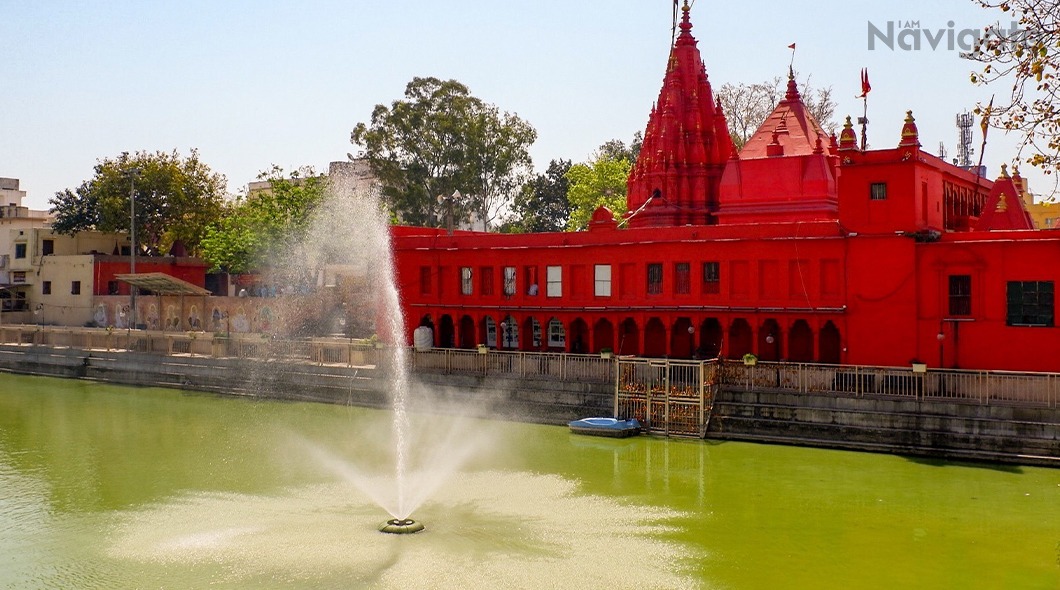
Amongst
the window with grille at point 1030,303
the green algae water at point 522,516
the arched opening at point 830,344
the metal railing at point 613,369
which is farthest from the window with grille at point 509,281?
the window with grille at point 1030,303

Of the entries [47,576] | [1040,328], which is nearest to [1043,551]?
[1040,328]

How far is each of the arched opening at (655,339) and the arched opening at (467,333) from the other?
8.65 meters

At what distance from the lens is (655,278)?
36031 mm

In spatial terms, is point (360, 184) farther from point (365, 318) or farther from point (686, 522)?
point (686, 522)

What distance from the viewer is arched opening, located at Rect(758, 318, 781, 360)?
34062mm

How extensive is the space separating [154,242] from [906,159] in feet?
179

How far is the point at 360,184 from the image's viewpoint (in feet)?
251

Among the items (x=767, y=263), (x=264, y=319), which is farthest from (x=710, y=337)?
(x=264, y=319)

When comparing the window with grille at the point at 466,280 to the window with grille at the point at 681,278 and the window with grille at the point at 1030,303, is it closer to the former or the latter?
the window with grille at the point at 681,278

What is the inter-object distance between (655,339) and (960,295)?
1195cm

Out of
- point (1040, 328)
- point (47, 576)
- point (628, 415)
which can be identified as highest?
point (1040, 328)

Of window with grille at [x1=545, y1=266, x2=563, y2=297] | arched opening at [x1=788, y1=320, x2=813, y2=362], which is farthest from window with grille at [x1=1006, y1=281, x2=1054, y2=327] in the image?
window with grille at [x1=545, y1=266, x2=563, y2=297]

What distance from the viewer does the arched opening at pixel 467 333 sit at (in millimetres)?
42750

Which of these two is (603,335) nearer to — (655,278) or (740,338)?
(655,278)
